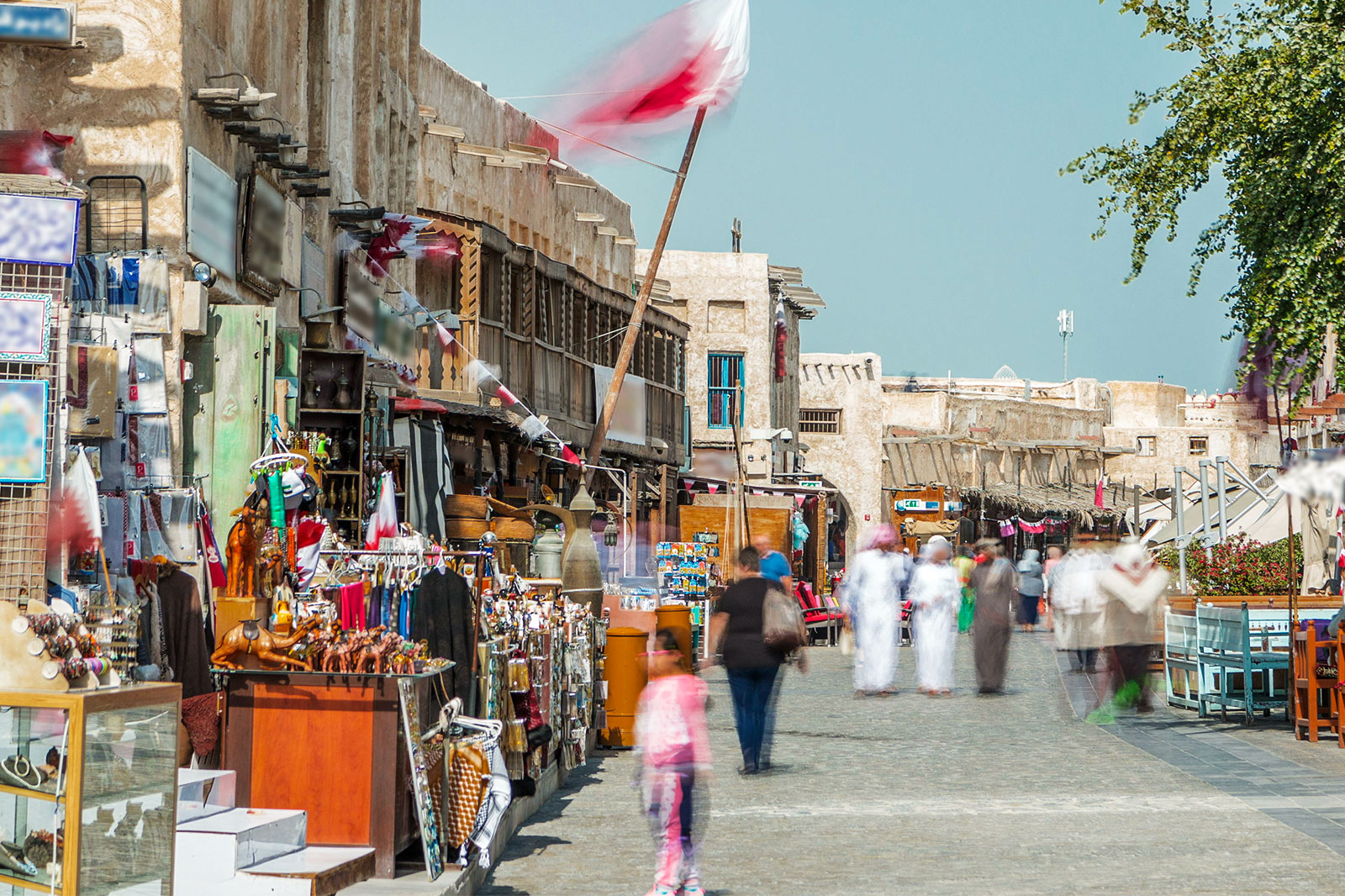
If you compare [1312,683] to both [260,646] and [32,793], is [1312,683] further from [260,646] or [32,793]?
[32,793]

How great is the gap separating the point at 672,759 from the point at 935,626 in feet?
37.9

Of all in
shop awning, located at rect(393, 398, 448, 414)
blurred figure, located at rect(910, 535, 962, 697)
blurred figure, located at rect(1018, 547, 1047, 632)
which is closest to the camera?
shop awning, located at rect(393, 398, 448, 414)

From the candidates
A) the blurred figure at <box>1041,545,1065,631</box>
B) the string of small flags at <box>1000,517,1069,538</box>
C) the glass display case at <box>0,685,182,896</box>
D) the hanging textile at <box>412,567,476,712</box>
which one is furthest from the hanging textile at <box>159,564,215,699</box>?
the string of small flags at <box>1000,517,1069,538</box>

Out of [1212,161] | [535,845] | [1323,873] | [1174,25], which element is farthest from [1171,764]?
[1174,25]

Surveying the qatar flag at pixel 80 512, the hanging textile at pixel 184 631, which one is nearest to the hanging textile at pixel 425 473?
the hanging textile at pixel 184 631

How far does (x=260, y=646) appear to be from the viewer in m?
7.64

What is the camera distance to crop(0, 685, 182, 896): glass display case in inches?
195

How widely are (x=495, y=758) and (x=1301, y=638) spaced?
7952 mm

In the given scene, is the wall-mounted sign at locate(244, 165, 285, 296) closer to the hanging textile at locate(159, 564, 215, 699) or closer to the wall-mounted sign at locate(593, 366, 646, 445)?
the hanging textile at locate(159, 564, 215, 699)

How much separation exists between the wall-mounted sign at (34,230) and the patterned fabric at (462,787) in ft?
10.1

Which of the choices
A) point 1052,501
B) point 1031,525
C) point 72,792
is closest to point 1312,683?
point 72,792

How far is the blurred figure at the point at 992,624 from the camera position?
61.5 feet

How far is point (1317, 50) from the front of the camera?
15.4 m

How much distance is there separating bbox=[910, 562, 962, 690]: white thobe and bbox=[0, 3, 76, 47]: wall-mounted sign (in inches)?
456
